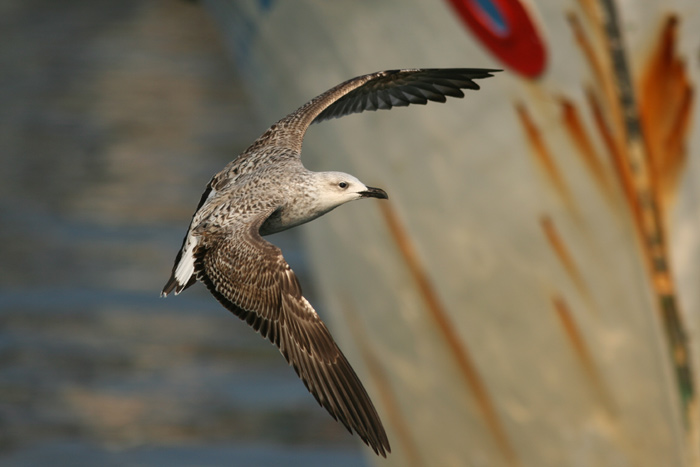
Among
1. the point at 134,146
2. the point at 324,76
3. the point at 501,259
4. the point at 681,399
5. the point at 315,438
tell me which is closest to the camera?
the point at 681,399

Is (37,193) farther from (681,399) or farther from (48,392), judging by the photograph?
(681,399)

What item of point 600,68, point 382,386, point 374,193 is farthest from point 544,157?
point 382,386

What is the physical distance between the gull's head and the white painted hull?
2.26m

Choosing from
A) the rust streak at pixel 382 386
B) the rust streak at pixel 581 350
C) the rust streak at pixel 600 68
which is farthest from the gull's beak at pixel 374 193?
the rust streak at pixel 382 386

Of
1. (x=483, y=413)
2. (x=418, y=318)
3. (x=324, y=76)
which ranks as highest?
(x=324, y=76)

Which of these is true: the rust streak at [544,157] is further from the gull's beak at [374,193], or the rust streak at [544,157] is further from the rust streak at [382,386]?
the gull's beak at [374,193]

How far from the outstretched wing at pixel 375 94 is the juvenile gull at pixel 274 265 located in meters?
0.27

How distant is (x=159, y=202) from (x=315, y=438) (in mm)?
7253

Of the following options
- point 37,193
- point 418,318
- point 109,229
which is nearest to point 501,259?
point 418,318

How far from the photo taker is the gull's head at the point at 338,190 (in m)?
6.21

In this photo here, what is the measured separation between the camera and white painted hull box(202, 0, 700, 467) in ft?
25.6

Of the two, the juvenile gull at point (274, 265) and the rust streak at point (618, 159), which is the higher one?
the juvenile gull at point (274, 265)

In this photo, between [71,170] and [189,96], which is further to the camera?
[189,96]

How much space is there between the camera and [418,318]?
30.9 ft
